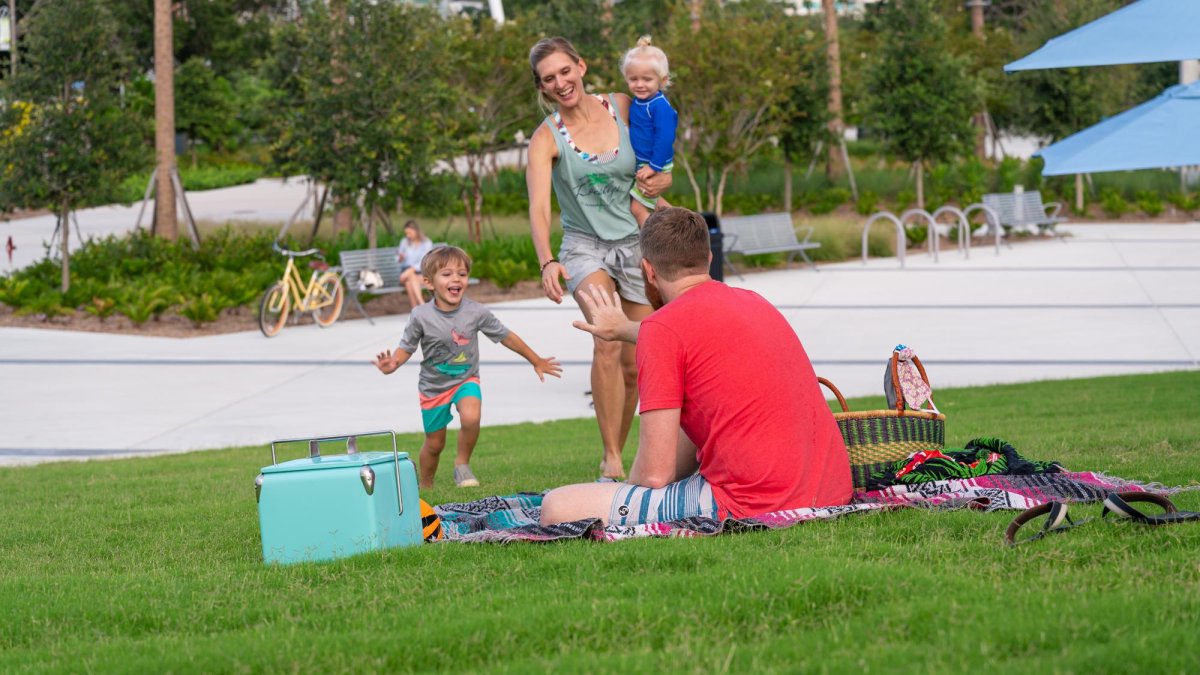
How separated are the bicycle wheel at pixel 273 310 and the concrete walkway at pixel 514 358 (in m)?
0.19

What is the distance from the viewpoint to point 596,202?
261 inches

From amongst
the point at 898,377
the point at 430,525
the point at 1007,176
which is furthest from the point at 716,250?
the point at 1007,176

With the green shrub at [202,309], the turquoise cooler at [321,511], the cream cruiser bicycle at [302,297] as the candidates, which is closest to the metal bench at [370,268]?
the cream cruiser bicycle at [302,297]

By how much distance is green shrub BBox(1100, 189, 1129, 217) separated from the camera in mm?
29438

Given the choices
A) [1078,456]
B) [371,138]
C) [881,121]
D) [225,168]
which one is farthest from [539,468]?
[225,168]

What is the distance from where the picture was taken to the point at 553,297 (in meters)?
6.03

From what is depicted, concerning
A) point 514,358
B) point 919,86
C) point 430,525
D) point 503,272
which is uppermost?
point 919,86

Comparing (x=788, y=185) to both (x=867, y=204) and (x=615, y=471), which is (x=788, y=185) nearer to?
(x=867, y=204)

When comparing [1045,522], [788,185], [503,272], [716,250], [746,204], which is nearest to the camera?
[1045,522]

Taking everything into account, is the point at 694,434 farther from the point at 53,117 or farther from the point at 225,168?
the point at 225,168

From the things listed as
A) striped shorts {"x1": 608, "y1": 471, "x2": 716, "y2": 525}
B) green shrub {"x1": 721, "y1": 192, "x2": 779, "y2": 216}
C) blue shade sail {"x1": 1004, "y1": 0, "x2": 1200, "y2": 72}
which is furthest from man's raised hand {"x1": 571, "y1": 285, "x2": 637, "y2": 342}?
green shrub {"x1": 721, "y1": 192, "x2": 779, "y2": 216}

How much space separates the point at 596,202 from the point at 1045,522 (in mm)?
2967

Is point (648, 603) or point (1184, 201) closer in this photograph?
point (648, 603)

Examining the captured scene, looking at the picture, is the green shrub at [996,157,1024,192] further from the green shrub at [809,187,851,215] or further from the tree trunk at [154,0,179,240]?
the tree trunk at [154,0,179,240]
